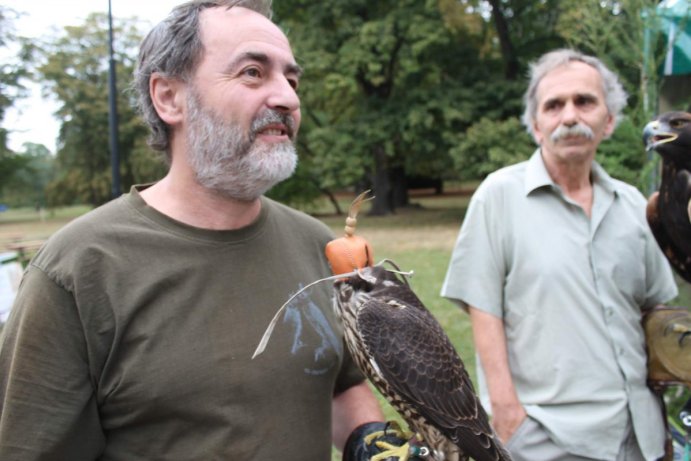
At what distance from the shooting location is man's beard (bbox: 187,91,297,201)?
1.74 metres

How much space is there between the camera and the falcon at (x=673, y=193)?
9.56ft

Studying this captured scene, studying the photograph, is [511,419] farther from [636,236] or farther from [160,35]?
[160,35]

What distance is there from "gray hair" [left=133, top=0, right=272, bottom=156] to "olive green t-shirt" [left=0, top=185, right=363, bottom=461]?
Result: 0.82ft

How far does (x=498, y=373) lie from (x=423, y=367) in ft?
3.85

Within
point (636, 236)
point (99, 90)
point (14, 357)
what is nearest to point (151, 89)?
point (14, 357)

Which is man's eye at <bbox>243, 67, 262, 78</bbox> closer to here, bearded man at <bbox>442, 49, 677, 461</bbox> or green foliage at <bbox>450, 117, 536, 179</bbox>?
bearded man at <bbox>442, 49, 677, 461</bbox>

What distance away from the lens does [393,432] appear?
1792 mm

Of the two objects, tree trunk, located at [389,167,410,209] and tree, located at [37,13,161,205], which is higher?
tree, located at [37,13,161,205]

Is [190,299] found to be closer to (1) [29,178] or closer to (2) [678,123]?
(2) [678,123]

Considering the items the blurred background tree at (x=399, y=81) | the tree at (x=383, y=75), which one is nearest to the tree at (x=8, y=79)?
the blurred background tree at (x=399, y=81)

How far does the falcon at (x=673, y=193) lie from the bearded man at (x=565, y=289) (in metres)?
0.12

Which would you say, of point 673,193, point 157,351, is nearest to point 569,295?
point 673,193

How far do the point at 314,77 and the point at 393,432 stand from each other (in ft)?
73.5

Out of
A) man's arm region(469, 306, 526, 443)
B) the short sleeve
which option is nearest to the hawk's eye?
the short sleeve
